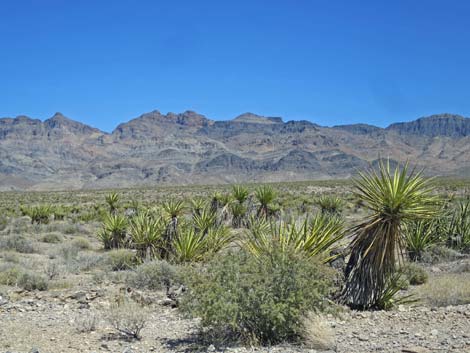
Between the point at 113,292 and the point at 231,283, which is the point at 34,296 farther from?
the point at 231,283

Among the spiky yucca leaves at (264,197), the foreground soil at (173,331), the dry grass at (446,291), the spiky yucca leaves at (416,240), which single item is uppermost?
the spiky yucca leaves at (264,197)

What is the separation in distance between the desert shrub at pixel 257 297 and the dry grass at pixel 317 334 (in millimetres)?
116

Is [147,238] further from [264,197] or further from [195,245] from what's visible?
[264,197]

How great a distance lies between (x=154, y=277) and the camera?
36.4 ft

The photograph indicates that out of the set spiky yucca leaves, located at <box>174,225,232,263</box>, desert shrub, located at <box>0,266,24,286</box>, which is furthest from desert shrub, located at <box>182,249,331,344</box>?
desert shrub, located at <box>0,266,24,286</box>

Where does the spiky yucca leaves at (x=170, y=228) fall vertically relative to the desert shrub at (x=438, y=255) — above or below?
above

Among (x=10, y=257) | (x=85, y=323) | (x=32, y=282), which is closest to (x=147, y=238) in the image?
(x=32, y=282)

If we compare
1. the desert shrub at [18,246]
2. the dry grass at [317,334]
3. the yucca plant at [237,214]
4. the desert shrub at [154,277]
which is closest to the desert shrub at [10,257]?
the desert shrub at [18,246]

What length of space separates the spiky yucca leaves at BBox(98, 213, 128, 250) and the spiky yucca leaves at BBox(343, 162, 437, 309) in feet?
32.9

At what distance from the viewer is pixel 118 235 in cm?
1792

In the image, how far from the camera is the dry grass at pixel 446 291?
9.51 m

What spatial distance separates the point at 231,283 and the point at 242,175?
17442cm

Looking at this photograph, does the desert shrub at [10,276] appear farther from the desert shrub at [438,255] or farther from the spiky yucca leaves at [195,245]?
the desert shrub at [438,255]

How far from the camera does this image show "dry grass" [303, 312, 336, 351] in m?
6.86
